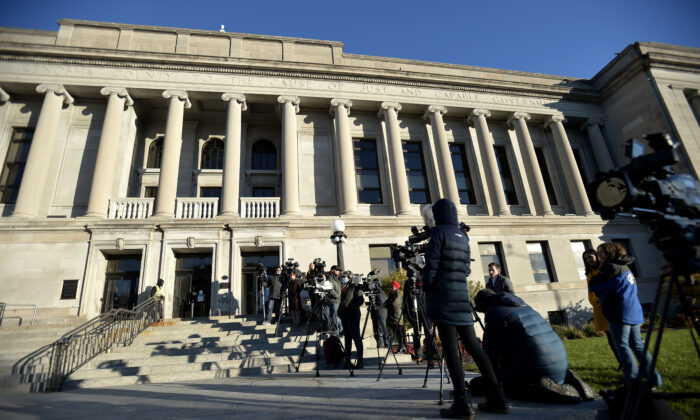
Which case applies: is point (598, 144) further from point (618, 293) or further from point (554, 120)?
point (618, 293)

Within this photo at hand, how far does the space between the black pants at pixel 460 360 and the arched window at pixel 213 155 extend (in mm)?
19963

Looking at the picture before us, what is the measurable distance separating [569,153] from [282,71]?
19506 mm

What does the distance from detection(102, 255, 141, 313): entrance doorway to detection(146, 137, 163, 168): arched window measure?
6.61m

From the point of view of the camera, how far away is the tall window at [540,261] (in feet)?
62.8

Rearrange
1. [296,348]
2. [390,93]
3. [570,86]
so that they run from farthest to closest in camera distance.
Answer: [570,86] < [390,93] < [296,348]

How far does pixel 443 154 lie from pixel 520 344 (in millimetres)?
17998

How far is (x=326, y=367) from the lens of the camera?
8.09m

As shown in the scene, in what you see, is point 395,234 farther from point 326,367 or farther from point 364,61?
point 364,61

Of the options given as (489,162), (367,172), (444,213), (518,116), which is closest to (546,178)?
(518,116)

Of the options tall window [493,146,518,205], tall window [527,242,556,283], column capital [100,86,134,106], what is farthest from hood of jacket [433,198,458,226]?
tall window [493,146,518,205]

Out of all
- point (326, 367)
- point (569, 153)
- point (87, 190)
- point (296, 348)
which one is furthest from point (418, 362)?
point (569, 153)

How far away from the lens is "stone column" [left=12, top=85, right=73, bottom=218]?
15.4 metres

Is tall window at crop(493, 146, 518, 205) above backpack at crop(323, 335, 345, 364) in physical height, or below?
above

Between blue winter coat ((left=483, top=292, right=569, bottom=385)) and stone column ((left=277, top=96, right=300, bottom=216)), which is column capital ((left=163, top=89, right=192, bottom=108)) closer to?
stone column ((left=277, top=96, right=300, bottom=216))
